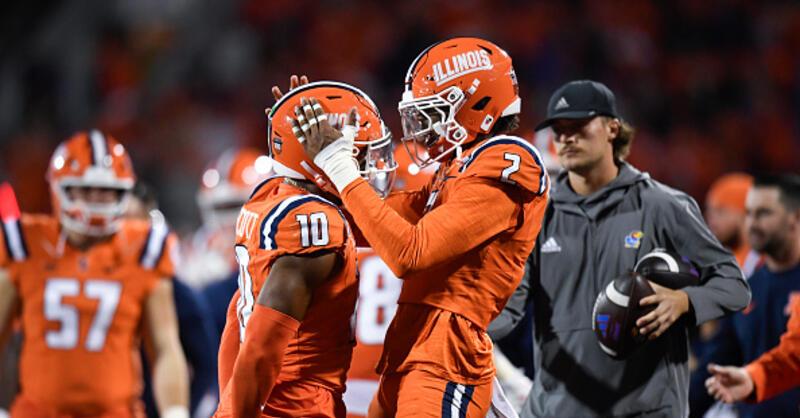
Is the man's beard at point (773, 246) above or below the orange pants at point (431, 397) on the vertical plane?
above

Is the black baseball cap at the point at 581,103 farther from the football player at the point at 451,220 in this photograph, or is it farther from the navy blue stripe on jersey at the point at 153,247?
the navy blue stripe on jersey at the point at 153,247

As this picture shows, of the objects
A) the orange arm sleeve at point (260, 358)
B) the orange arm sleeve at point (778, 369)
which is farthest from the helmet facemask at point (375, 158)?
the orange arm sleeve at point (778, 369)

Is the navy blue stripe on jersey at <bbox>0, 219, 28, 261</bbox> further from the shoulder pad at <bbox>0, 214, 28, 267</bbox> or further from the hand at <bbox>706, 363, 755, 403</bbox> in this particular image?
the hand at <bbox>706, 363, 755, 403</bbox>

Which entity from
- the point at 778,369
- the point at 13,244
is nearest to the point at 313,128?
the point at 13,244

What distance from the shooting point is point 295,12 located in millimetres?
13742

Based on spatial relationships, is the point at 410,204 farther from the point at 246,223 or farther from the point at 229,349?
the point at 229,349

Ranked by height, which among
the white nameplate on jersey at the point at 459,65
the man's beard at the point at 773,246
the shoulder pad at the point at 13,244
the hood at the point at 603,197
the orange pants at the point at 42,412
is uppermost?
the white nameplate on jersey at the point at 459,65

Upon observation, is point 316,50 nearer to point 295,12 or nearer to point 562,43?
point 295,12

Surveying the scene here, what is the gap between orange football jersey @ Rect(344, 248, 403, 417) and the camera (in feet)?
14.7

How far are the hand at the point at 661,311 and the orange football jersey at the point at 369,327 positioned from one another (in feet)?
4.15

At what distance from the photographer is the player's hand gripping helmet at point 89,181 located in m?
4.63

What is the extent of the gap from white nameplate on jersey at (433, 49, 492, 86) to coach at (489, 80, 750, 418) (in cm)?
72

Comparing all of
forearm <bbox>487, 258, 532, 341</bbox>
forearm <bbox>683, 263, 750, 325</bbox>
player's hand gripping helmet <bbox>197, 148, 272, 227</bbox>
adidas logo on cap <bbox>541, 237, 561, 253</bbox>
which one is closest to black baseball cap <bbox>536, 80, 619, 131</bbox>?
adidas logo on cap <bbox>541, 237, 561, 253</bbox>

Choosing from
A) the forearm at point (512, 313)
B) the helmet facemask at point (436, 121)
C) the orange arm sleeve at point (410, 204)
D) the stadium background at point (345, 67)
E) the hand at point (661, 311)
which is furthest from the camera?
the stadium background at point (345, 67)
